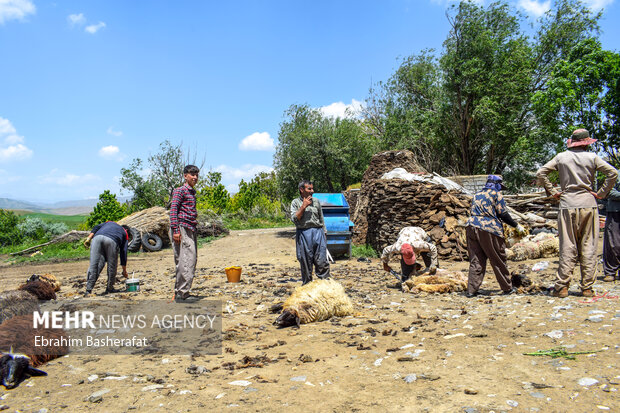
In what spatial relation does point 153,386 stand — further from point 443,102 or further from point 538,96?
point 443,102

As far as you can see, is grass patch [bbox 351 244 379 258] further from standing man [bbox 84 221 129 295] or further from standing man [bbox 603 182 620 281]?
standing man [bbox 84 221 129 295]

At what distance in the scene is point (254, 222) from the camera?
105 feet

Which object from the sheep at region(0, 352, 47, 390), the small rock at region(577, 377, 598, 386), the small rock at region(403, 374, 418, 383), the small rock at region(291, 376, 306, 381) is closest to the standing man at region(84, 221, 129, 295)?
the sheep at region(0, 352, 47, 390)

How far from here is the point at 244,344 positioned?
4.64 m

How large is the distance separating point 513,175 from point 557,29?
8.69 meters

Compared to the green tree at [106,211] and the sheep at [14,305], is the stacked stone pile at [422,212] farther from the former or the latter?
the green tree at [106,211]

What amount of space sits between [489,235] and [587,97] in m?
17.7

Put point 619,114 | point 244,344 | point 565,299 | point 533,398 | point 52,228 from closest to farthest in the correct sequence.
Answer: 1. point 533,398
2. point 244,344
3. point 565,299
4. point 619,114
5. point 52,228

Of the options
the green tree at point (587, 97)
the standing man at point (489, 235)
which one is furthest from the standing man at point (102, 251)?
the green tree at point (587, 97)

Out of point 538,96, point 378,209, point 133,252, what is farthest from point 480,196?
point 538,96

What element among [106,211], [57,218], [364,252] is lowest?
[364,252]

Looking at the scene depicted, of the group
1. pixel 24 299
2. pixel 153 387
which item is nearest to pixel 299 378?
pixel 153 387

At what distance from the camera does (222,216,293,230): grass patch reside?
98.8ft

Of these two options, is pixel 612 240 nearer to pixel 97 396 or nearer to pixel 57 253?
pixel 97 396
